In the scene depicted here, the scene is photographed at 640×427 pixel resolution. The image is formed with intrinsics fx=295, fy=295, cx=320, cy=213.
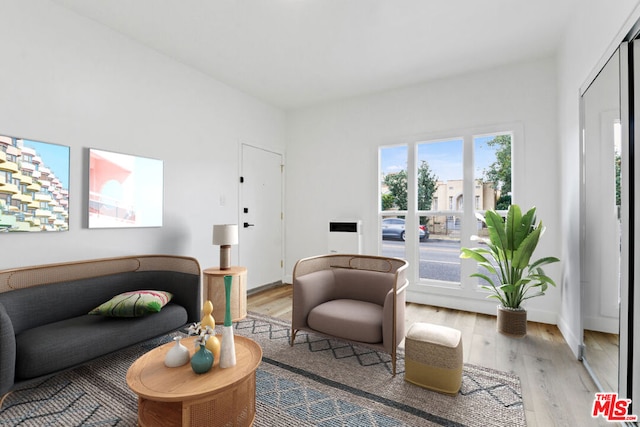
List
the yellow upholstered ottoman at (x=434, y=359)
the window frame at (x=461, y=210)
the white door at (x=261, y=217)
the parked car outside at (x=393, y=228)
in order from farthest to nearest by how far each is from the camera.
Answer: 1. the white door at (x=261, y=217)
2. the parked car outside at (x=393, y=228)
3. the window frame at (x=461, y=210)
4. the yellow upholstered ottoman at (x=434, y=359)

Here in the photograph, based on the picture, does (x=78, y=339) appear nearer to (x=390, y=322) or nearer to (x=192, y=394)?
(x=192, y=394)

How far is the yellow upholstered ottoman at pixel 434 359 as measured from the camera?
1901 mm

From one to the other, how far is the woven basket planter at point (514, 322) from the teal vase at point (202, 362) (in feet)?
9.03

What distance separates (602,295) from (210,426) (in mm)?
2541

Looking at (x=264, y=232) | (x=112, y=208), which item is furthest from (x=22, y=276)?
(x=264, y=232)

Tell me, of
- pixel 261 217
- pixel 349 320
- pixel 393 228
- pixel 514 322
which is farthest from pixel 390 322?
pixel 261 217

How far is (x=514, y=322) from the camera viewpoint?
2.85 meters

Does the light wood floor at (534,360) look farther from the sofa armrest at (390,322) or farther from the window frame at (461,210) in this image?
the sofa armrest at (390,322)

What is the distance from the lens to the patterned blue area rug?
5.50 ft

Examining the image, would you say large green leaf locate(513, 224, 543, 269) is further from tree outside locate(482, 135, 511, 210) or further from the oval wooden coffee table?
the oval wooden coffee table

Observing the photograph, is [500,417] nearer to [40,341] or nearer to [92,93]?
[40,341]

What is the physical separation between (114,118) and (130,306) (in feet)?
5.93

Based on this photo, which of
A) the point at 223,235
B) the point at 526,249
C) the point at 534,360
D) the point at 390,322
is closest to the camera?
the point at 390,322

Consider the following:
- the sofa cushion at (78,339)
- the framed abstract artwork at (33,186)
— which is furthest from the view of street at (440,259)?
the framed abstract artwork at (33,186)
